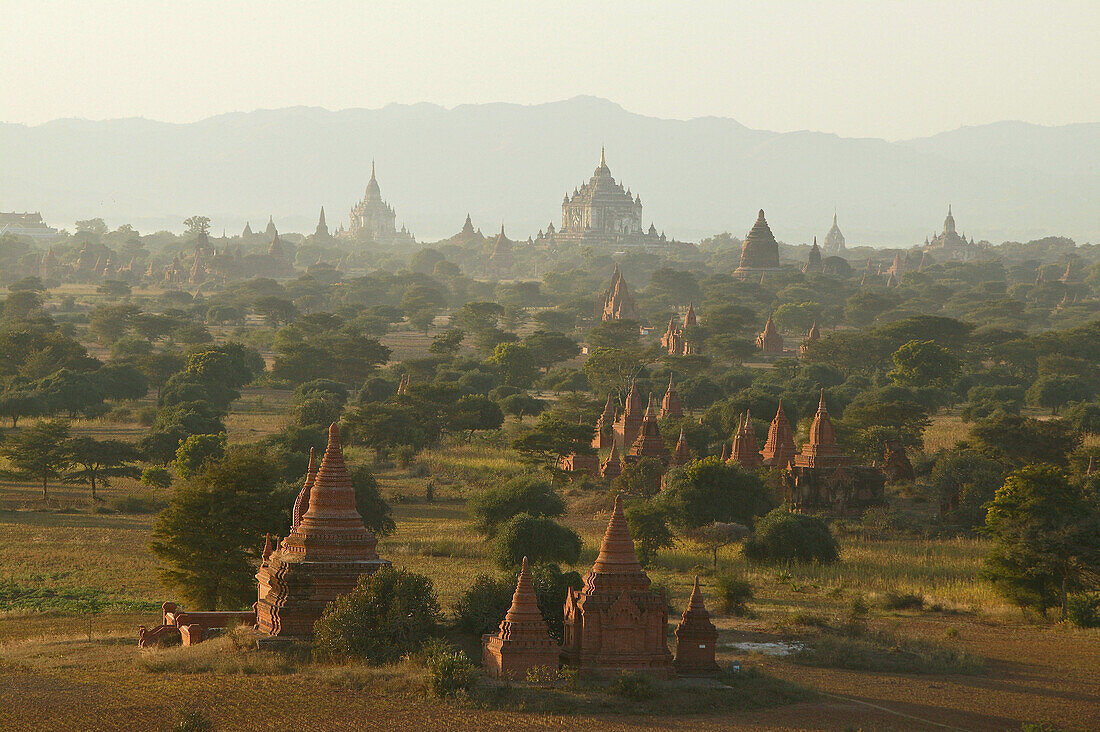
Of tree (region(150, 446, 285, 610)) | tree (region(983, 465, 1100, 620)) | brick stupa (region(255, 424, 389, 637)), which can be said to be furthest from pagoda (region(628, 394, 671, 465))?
brick stupa (region(255, 424, 389, 637))

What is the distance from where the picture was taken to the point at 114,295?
447ft

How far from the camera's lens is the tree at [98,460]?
49.5 meters

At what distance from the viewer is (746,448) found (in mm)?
50406

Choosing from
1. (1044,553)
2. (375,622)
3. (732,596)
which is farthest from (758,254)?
(375,622)

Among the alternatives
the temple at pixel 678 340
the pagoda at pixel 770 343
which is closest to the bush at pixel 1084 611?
the temple at pixel 678 340

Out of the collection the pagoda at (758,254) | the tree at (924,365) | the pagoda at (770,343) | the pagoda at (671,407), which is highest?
the pagoda at (758,254)

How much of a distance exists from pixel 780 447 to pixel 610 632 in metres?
26.3

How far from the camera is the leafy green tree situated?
48.9 m

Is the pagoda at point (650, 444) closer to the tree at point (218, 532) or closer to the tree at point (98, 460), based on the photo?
the tree at point (98, 460)

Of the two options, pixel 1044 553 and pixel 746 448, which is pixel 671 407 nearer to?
pixel 746 448

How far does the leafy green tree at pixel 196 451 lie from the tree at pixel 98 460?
178 cm

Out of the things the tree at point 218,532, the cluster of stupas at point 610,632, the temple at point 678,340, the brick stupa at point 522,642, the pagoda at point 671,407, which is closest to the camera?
the brick stupa at point 522,642

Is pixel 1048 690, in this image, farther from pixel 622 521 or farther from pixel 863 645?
pixel 622 521

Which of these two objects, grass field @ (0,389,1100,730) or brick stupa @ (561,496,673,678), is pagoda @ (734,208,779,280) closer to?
grass field @ (0,389,1100,730)
